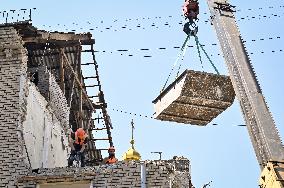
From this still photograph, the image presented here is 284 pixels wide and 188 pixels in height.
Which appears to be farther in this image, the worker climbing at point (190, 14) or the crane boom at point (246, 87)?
the worker climbing at point (190, 14)

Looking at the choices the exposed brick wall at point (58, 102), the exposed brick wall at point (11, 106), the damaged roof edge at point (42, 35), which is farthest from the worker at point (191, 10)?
the exposed brick wall at point (58, 102)

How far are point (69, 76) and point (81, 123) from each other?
2764 mm

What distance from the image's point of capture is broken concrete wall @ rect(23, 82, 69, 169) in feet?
52.7

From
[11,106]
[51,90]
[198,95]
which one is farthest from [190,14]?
[51,90]

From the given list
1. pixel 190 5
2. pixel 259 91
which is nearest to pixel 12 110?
pixel 190 5

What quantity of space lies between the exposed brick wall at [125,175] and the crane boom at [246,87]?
5335mm

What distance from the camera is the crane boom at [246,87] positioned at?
6957 millimetres

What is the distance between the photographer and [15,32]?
1619 centimetres

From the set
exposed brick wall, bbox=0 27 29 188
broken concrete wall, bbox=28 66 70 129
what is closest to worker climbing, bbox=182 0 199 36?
exposed brick wall, bbox=0 27 29 188

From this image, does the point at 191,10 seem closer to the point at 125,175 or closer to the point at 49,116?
the point at 125,175

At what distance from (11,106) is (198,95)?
8.43 meters

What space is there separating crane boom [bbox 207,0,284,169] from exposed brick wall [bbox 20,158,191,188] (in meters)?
5.33

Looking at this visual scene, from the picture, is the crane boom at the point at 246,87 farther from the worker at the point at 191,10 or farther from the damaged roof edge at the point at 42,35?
the damaged roof edge at the point at 42,35

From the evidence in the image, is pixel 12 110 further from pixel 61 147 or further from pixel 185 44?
pixel 185 44
